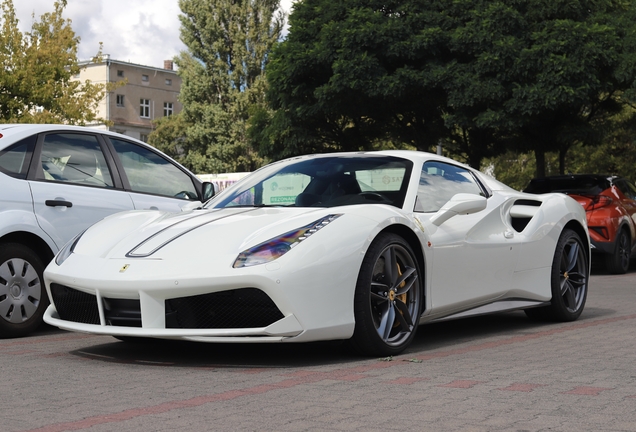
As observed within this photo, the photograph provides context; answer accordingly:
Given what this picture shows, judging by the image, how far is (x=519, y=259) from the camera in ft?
24.1

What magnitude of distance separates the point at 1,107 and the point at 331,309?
2269 cm

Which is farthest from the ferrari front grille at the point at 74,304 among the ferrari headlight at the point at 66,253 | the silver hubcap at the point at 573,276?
the silver hubcap at the point at 573,276

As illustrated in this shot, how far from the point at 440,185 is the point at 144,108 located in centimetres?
7674

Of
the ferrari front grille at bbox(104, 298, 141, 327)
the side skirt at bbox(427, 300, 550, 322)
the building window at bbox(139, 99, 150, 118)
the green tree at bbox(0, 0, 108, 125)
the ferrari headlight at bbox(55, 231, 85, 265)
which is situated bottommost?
the side skirt at bbox(427, 300, 550, 322)

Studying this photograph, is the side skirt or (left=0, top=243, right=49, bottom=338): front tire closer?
the side skirt

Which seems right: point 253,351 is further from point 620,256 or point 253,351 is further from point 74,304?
point 620,256

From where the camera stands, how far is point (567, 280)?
26.4 feet

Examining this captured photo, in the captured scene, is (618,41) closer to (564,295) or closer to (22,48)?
(22,48)

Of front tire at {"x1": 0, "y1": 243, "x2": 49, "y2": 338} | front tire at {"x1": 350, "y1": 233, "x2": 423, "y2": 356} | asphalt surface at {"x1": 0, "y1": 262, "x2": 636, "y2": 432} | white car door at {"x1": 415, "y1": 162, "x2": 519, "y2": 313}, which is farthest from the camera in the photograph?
front tire at {"x1": 0, "y1": 243, "x2": 49, "y2": 338}

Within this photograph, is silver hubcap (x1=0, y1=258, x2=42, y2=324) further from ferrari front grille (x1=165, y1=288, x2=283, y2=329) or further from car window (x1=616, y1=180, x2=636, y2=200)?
car window (x1=616, y1=180, x2=636, y2=200)

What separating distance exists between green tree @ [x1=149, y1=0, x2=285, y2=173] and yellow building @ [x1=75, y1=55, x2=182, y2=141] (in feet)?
46.4

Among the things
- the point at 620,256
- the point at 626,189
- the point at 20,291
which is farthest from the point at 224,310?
the point at 626,189

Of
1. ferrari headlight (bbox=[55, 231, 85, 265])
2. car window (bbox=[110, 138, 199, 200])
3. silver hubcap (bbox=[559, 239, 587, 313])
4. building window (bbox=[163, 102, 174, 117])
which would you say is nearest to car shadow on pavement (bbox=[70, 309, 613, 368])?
ferrari headlight (bbox=[55, 231, 85, 265])

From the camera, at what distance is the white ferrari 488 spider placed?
17.6ft
